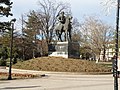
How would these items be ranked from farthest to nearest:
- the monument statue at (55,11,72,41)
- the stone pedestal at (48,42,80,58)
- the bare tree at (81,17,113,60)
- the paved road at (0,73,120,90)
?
the bare tree at (81,17,113,60) < the monument statue at (55,11,72,41) < the stone pedestal at (48,42,80,58) < the paved road at (0,73,120,90)

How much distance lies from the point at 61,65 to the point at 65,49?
9.45 ft

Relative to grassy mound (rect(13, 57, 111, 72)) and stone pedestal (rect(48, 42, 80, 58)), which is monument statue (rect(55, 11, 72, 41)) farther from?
grassy mound (rect(13, 57, 111, 72))

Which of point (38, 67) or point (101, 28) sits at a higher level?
point (101, 28)

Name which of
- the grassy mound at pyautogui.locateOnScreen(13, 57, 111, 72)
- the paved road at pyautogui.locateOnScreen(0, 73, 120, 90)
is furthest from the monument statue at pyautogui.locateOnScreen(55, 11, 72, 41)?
Answer: the paved road at pyautogui.locateOnScreen(0, 73, 120, 90)

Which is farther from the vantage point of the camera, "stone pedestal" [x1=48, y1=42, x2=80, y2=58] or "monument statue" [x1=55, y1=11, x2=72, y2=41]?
"monument statue" [x1=55, y1=11, x2=72, y2=41]

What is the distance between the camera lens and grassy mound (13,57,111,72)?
37.4m

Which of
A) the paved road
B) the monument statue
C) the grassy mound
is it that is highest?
the monument statue

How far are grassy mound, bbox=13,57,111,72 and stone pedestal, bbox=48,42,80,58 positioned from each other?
1.24 m

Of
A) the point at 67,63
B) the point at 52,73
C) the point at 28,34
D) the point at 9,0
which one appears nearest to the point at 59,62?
the point at 67,63

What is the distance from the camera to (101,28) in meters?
83.7

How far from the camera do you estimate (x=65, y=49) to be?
4062 centimetres

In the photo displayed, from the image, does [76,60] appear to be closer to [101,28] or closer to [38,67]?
[38,67]

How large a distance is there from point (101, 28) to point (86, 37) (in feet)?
15.6

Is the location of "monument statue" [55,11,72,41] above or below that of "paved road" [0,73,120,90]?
above
